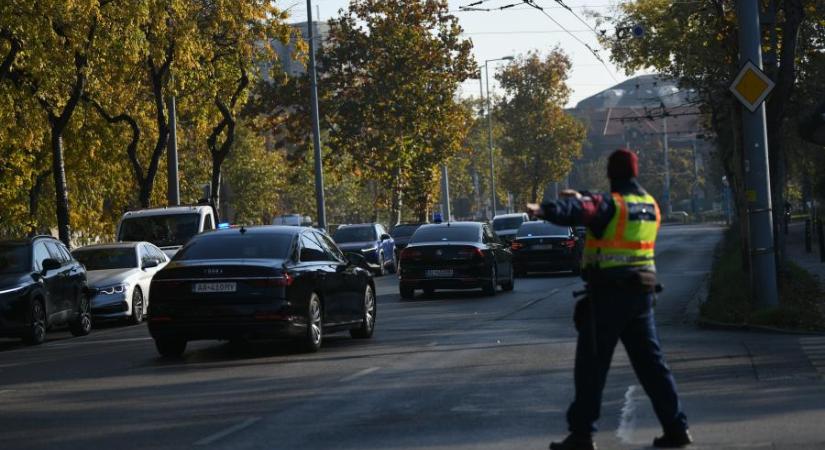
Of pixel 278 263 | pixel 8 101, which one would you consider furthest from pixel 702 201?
pixel 278 263

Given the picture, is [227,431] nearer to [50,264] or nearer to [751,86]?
[751,86]

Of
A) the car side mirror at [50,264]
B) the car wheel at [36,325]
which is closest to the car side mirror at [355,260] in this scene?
Answer: the car wheel at [36,325]

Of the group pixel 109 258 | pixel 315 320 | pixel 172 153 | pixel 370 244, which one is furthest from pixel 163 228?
pixel 315 320

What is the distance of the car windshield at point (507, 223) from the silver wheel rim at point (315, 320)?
3758 centimetres

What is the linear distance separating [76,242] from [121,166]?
57.1ft

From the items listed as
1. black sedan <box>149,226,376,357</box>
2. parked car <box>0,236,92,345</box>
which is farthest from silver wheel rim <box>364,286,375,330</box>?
parked car <box>0,236,92,345</box>

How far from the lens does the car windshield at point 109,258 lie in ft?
91.3

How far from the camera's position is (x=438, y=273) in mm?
28781

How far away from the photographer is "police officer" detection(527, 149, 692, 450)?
890cm

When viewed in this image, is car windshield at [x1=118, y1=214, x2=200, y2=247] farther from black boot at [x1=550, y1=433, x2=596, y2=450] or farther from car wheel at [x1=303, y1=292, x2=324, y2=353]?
black boot at [x1=550, y1=433, x2=596, y2=450]

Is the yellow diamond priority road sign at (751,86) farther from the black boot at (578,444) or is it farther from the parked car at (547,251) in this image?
the parked car at (547,251)

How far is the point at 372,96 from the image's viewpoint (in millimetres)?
58625

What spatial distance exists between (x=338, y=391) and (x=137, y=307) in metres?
14.5

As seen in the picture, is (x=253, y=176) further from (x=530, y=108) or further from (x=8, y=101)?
(x=8, y=101)
